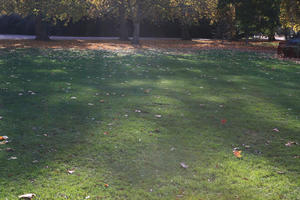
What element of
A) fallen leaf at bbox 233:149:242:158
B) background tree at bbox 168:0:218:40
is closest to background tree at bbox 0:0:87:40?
background tree at bbox 168:0:218:40

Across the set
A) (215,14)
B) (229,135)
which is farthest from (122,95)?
(215,14)

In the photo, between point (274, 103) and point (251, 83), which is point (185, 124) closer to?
point (274, 103)

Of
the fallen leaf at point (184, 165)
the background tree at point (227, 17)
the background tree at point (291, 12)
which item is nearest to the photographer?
the fallen leaf at point (184, 165)

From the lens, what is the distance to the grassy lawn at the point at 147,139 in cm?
411

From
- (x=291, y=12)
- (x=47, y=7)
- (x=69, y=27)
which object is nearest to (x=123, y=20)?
(x=69, y=27)

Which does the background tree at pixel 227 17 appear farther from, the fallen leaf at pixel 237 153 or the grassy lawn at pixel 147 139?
the fallen leaf at pixel 237 153

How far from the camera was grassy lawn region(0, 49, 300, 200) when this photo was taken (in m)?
4.11

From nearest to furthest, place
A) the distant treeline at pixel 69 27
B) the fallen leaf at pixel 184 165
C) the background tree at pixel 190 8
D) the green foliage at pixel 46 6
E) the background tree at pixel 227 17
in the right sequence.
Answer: the fallen leaf at pixel 184 165 < the green foliage at pixel 46 6 < the background tree at pixel 190 8 < the background tree at pixel 227 17 < the distant treeline at pixel 69 27

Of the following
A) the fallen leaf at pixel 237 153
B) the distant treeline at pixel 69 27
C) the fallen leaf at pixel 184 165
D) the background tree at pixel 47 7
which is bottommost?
the fallen leaf at pixel 184 165

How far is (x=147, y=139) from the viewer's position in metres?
5.66

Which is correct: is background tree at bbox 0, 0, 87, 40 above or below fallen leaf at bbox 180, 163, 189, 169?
above

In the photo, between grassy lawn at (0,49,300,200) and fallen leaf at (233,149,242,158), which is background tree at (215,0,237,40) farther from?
fallen leaf at (233,149,242,158)

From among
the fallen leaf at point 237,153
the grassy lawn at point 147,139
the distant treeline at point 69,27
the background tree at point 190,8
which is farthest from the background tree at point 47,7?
the fallen leaf at point 237,153

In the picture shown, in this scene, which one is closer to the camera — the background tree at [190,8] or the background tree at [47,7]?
the background tree at [47,7]
